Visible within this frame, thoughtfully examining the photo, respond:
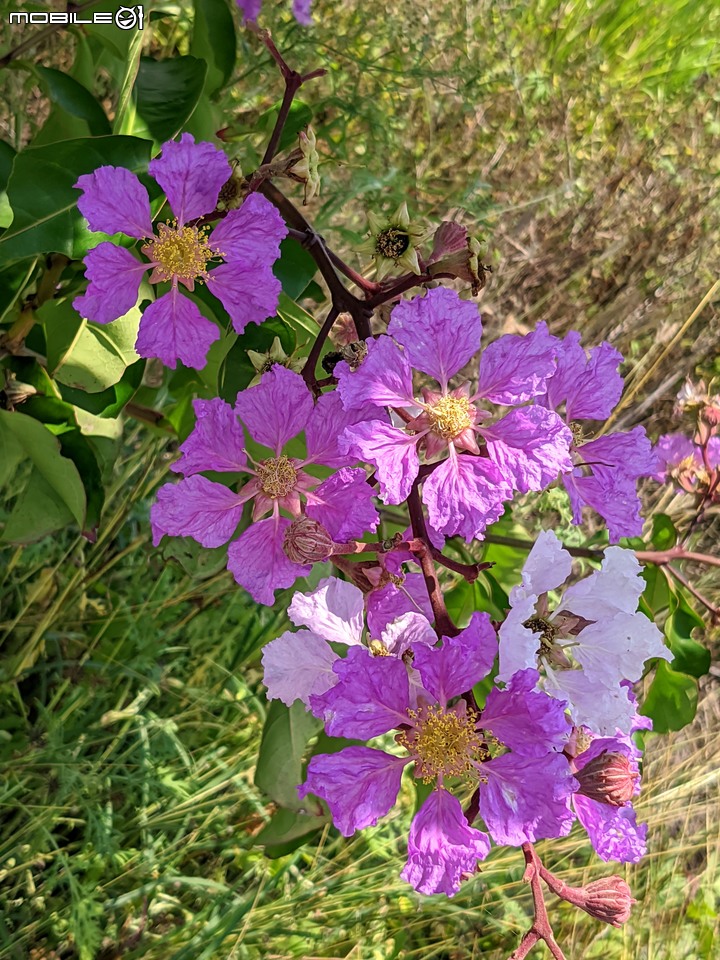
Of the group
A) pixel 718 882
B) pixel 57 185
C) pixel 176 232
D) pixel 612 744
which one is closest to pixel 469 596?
pixel 612 744

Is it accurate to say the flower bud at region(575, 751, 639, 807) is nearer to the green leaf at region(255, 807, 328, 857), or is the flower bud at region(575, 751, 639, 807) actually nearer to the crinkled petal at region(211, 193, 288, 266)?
the green leaf at region(255, 807, 328, 857)

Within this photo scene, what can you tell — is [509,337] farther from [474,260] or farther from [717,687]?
[717,687]

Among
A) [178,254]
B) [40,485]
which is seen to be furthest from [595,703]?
[40,485]

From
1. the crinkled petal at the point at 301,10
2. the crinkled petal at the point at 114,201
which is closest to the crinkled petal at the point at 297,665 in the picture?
the crinkled petal at the point at 114,201

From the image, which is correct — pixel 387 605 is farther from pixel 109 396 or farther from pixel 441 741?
pixel 109 396

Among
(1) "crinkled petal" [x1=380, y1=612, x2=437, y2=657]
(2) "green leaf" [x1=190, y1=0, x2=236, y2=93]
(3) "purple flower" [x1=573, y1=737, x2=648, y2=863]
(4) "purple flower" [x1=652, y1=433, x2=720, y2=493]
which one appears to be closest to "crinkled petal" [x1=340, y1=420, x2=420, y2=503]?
(1) "crinkled petal" [x1=380, y1=612, x2=437, y2=657]

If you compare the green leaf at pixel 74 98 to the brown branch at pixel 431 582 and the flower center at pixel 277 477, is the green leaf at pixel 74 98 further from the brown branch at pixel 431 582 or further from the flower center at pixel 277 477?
the brown branch at pixel 431 582
